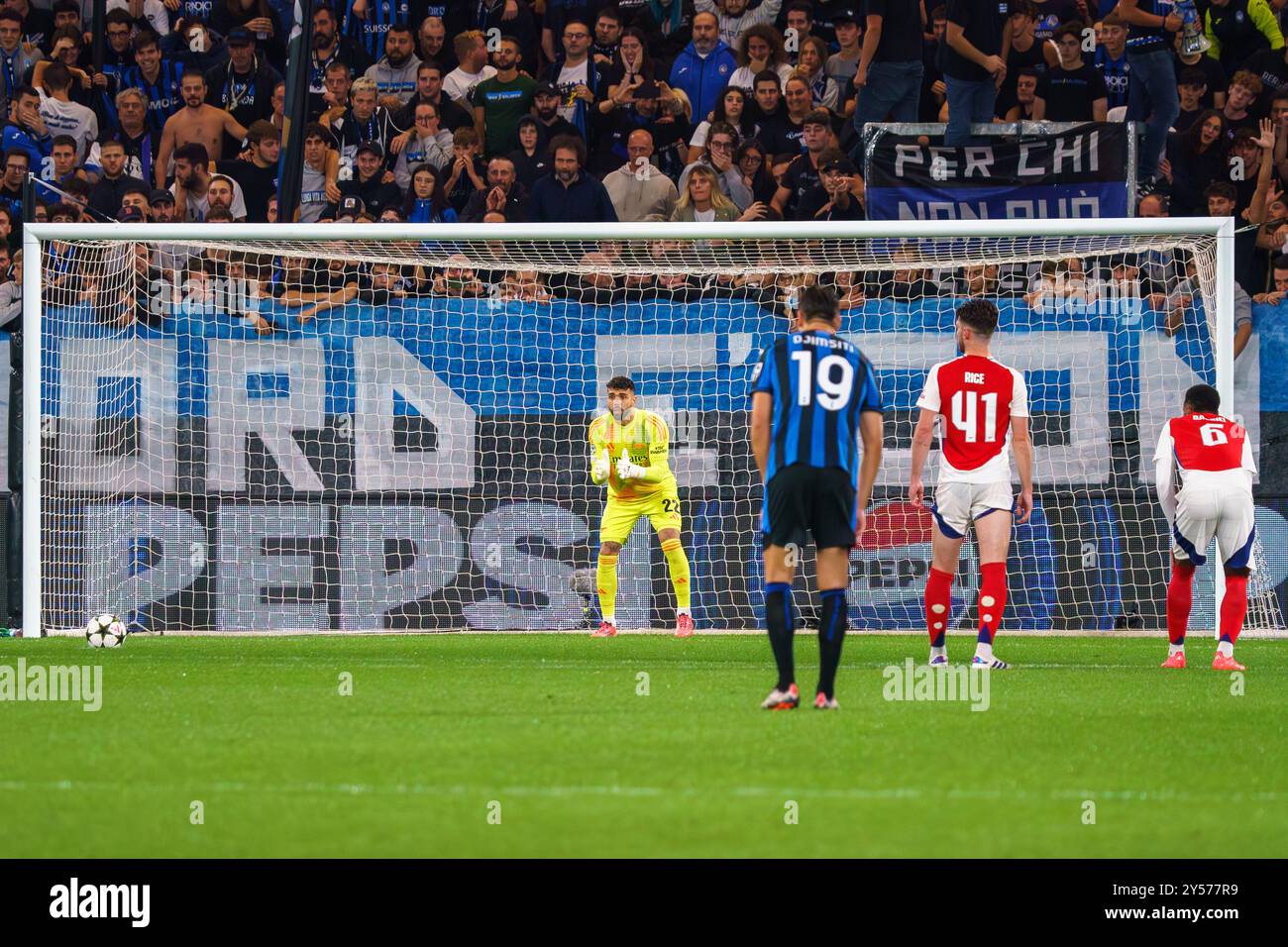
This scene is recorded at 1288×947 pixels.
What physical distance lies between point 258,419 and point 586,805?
10301 millimetres

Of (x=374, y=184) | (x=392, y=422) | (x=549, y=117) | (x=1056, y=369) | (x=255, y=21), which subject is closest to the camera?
(x=1056, y=369)

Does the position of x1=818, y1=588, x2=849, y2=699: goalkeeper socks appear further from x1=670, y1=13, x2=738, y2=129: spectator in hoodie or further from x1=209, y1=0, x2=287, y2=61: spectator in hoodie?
x1=209, y1=0, x2=287, y2=61: spectator in hoodie

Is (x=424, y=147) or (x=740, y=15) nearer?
(x=424, y=147)

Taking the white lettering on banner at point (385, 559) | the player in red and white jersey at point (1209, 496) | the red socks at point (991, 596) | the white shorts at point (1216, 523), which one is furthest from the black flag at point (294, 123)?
the white shorts at point (1216, 523)

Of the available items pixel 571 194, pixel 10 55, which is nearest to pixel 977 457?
pixel 571 194

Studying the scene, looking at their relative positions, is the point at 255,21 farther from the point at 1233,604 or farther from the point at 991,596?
the point at 1233,604

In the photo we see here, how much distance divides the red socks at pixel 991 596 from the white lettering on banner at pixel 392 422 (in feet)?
19.7

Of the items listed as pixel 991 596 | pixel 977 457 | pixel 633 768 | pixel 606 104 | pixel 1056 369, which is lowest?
pixel 633 768

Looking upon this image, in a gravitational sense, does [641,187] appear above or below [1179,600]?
above

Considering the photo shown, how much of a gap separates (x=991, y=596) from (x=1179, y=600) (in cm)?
173

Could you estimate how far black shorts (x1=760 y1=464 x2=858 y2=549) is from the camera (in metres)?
7.65

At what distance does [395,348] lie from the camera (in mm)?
15141

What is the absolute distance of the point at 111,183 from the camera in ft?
52.8

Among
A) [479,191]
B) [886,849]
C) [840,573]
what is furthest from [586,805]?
[479,191]
